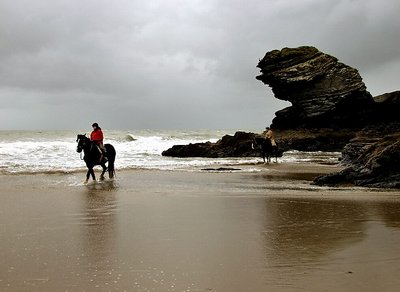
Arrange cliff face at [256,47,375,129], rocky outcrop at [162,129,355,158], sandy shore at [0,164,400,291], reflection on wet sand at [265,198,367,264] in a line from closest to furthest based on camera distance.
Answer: sandy shore at [0,164,400,291] → reflection on wet sand at [265,198,367,264] → rocky outcrop at [162,129,355,158] → cliff face at [256,47,375,129]

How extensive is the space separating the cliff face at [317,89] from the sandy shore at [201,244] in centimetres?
3611

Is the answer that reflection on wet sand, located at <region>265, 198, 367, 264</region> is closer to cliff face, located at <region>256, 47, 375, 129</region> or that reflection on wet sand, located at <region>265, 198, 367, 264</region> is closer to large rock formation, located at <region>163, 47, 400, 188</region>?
large rock formation, located at <region>163, 47, 400, 188</region>

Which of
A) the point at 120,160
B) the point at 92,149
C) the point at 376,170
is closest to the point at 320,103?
the point at 120,160

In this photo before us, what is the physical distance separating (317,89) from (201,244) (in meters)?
41.6

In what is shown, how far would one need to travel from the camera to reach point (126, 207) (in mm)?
8422

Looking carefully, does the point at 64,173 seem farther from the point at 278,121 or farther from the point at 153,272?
the point at 278,121

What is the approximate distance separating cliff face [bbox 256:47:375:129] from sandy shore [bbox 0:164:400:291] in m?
36.1

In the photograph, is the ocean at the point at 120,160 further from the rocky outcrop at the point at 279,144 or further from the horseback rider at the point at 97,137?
the horseback rider at the point at 97,137

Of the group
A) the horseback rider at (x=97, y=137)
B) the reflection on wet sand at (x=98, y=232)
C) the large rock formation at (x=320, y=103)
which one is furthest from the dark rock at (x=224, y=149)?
the reflection on wet sand at (x=98, y=232)

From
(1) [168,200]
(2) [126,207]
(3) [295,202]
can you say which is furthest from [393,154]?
(2) [126,207]

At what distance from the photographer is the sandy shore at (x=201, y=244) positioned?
397 cm

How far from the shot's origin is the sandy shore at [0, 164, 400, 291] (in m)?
3.97

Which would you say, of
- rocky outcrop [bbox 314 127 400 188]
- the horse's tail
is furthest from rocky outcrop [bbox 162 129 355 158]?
rocky outcrop [bbox 314 127 400 188]

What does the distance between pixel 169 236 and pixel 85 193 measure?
5766mm
